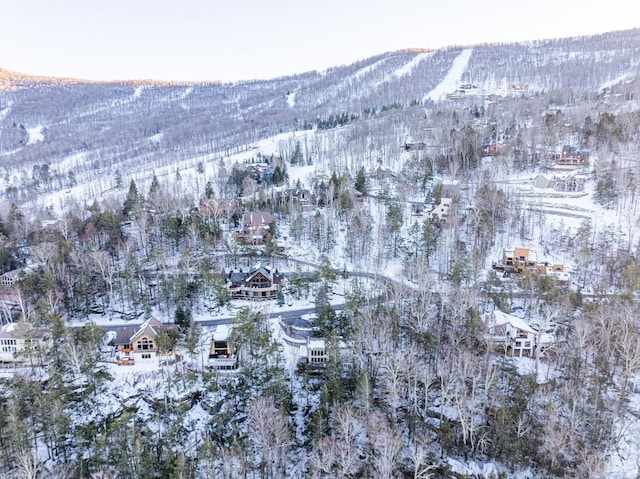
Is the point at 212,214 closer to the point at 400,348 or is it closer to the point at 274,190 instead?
the point at 274,190

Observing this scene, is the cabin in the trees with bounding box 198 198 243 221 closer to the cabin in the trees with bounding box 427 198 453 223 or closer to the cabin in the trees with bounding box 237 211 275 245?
the cabin in the trees with bounding box 237 211 275 245

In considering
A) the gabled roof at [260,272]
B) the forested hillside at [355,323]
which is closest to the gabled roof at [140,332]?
the forested hillside at [355,323]

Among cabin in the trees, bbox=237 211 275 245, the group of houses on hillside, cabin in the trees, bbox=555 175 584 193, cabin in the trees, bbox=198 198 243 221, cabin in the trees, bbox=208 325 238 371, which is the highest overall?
cabin in the trees, bbox=555 175 584 193

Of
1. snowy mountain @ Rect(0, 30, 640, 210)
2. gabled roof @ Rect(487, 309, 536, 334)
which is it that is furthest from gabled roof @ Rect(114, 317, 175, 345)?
snowy mountain @ Rect(0, 30, 640, 210)

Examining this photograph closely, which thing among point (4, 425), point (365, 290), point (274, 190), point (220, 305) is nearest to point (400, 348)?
point (365, 290)

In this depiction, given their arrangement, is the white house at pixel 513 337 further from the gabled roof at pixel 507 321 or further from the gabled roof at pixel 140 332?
the gabled roof at pixel 140 332

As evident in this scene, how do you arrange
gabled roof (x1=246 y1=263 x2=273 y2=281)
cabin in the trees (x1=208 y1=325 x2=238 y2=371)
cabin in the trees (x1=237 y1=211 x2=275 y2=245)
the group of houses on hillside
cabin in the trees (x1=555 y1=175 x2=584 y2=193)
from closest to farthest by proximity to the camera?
cabin in the trees (x1=208 y1=325 x2=238 y2=371) < gabled roof (x1=246 y1=263 x2=273 y2=281) < the group of houses on hillside < cabin in the trees (x1=237 y1=211 x2=275 y2=245) < cabin in the trees (x1=555 y1=175 x2=584 y2=193)

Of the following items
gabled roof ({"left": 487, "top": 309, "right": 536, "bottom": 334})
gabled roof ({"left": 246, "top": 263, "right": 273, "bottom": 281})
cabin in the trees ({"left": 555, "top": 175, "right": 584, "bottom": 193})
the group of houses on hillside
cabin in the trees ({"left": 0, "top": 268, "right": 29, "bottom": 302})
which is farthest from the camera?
cabin in the trees ({"left": 555, "top": 175, "right": 584, "bottom": 193})

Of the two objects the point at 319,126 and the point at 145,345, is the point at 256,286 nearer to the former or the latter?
the point at 145,345
